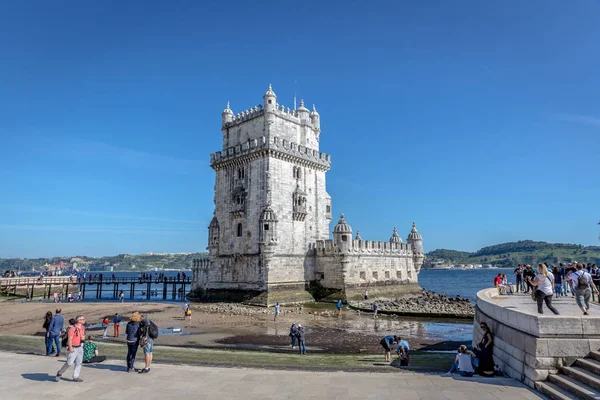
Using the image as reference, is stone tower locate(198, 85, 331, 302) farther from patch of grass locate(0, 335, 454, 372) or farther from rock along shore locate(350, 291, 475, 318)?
patch of grass locate(0, 335, 454, 372)

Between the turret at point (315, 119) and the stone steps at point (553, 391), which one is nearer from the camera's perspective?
the stone steps at point (553, 391)

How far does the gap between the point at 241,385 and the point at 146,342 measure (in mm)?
3540

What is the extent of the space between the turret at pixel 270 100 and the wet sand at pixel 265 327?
2107cm

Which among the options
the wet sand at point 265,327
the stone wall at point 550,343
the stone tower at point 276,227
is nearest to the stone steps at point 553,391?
the stone wall at point 550,343

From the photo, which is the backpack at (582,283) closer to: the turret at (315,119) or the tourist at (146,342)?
the tourist at (146,342)

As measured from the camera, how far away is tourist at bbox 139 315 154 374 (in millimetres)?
11734

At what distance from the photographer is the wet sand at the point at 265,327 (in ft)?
74.9

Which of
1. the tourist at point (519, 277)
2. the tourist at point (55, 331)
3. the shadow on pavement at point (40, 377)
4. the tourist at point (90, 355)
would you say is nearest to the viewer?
the shadow on pavement at point (40, 377)

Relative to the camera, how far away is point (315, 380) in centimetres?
1108

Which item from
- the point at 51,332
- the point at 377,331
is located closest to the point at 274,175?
the point at 377,331

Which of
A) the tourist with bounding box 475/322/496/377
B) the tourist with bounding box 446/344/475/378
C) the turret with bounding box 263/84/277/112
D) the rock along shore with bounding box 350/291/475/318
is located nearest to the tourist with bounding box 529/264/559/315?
the tourist with bounding box 475/322/496/377

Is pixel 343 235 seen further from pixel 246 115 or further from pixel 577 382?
pixel 577 382

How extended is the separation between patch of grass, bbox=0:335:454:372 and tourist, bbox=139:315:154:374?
1.81m

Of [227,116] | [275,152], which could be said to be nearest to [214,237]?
[275,152]
